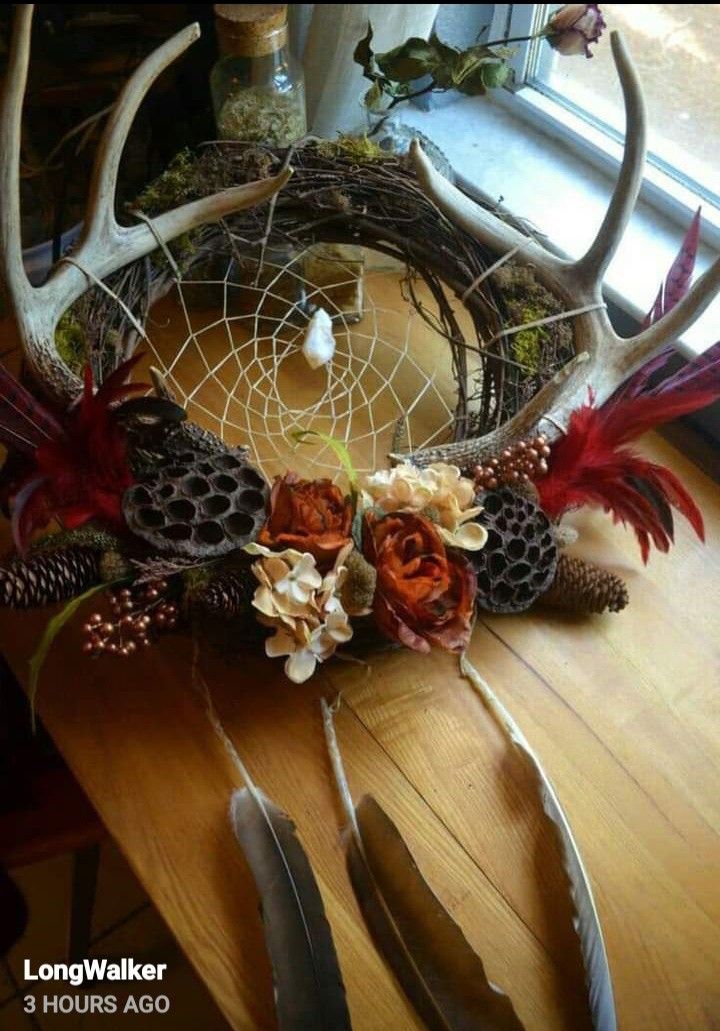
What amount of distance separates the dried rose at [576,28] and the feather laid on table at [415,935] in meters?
0.85

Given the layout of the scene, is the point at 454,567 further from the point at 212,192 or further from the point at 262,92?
the point at 262,92

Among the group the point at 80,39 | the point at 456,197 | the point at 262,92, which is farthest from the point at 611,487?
the point at 80,39

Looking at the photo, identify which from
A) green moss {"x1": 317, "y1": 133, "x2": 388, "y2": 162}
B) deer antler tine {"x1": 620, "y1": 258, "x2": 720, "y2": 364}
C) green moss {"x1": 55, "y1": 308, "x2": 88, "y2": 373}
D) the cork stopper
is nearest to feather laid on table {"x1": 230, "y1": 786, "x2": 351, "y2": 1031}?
green moss {"x1": 55, "y1": 308, "x2": 88, "y2": 373}

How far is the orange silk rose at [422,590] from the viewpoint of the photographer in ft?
2.62

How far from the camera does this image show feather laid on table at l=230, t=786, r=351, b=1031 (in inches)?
29.0

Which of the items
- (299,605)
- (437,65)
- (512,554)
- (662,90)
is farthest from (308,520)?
(662,90)

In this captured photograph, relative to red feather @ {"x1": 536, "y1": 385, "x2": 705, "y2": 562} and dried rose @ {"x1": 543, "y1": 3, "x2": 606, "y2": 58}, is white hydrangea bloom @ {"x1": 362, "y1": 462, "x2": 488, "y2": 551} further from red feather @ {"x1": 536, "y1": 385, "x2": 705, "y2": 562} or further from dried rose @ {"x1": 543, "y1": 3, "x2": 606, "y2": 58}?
dried rose @ {"x1": 543, "y1": 3, "x2": 606, "y2": 58}

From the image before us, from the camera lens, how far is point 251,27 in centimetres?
108

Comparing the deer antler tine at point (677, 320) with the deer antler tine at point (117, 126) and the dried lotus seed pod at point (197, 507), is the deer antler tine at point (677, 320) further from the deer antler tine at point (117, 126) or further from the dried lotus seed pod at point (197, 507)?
the deer antler tine at point (117, 126)

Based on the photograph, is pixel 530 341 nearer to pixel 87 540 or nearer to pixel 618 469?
pixel 618 469

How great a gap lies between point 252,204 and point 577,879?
69 cm

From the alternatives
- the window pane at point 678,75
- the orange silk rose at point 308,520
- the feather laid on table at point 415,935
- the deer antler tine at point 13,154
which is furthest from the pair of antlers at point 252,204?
the window pane at point 678,75

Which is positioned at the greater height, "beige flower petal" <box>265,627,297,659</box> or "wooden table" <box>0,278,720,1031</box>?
"beige flower petal" <box>265,627,297,659</box>

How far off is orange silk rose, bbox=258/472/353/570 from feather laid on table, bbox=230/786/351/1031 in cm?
22
